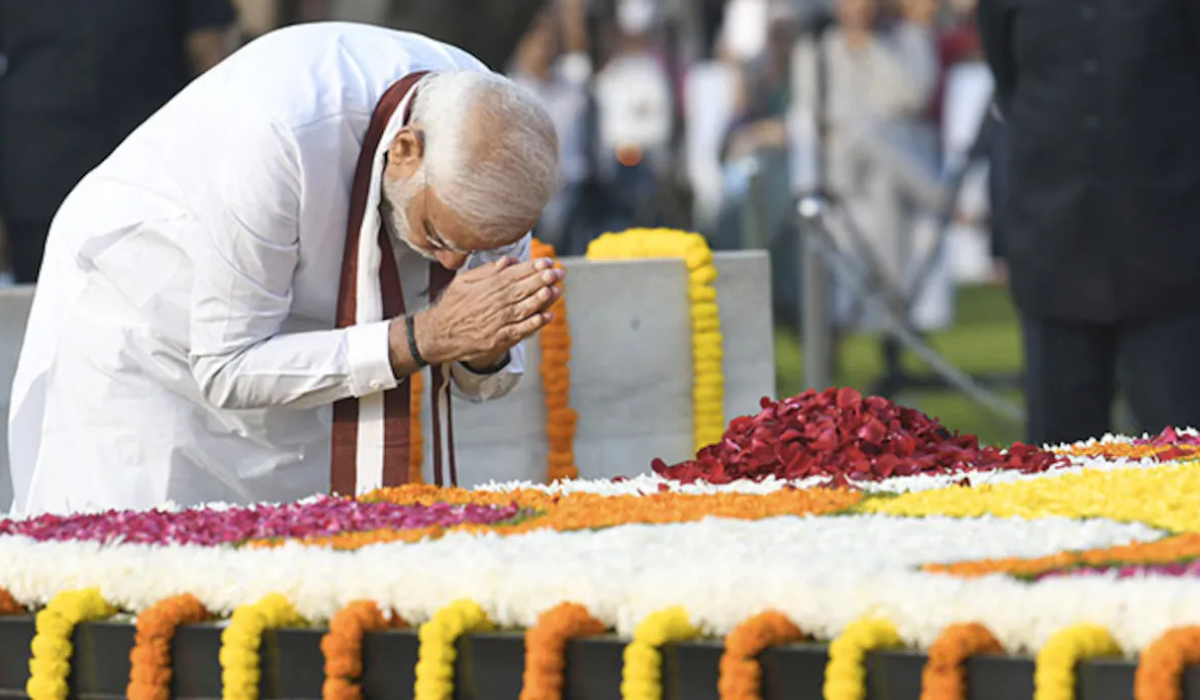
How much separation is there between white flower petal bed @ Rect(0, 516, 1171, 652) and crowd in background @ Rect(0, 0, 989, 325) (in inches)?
207

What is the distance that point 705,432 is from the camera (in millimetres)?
5457

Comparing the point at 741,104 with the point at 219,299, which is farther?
the point at 741,104

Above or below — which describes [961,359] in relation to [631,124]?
below

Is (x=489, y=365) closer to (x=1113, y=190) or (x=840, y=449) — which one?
(x=840, y=449)

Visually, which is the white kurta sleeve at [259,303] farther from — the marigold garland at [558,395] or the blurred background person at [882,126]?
the blurred background person at [882,126]

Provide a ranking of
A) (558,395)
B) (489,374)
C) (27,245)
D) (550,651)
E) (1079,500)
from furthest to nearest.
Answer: (27,245), (558,395), (489,374), (1079,500), (550,651)

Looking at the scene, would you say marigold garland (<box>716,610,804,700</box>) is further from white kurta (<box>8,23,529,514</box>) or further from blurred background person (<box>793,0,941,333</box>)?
blurred background person (<box>793,0,941,333</box>)

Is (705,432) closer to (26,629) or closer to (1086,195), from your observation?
(1086,195)

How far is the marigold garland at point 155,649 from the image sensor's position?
2445mm

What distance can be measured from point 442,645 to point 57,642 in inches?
20.0

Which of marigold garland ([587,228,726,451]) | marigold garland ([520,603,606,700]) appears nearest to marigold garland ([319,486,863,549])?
marigold garland ([520,603,606,700])

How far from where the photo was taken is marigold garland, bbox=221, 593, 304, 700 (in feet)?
7.86

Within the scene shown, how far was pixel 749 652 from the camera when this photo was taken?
7.16ft

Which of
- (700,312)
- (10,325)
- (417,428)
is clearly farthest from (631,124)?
(10,325)
